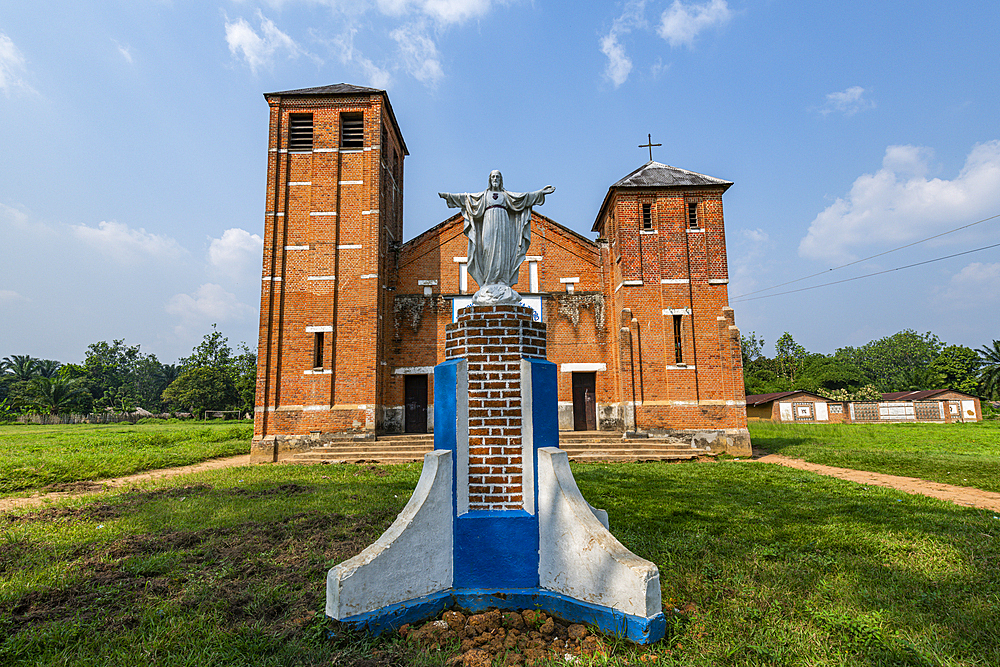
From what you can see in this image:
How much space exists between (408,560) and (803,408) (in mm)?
41681

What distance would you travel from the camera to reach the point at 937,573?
14.8 feet

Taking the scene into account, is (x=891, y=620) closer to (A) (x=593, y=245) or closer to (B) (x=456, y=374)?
(B) (x=456, y=374)

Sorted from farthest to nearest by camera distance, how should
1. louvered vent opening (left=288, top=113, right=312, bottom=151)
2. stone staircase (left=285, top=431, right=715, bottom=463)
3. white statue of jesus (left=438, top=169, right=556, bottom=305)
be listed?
louvered vent opening (left=288, top=113, right=312, bottom=151) → stone staircase (left=285, top=431, right=715, bottom=463) → white statue of jesus (left=438, top=169, right=556, bottom=305)

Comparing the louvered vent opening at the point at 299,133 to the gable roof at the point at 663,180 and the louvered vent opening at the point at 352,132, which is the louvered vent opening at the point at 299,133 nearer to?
the louvered vent opening at the point at 352,132

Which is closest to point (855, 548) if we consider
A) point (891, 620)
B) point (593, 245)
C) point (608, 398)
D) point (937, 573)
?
point (937, 573)

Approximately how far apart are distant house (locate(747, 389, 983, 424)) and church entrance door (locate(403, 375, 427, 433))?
31.6m

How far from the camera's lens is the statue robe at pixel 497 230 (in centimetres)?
466

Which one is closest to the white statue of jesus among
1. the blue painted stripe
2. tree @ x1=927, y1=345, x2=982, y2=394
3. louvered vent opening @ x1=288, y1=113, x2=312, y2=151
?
the blue painted stripe

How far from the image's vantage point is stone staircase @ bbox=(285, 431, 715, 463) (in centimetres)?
1448

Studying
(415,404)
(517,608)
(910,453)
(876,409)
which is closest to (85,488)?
(415,404)

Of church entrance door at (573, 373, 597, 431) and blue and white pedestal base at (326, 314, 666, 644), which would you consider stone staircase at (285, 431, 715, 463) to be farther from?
blue and white pedestal base at (326, 314, 666, 644)

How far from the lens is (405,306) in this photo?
18234 mm

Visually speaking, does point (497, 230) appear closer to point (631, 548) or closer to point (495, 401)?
point (495, 401)

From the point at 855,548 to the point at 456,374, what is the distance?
15.8ft
